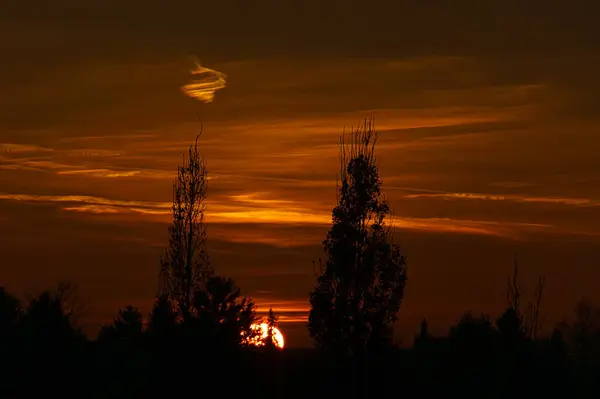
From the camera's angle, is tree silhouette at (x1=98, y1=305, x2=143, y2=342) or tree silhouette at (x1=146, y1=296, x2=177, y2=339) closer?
tree silhouette at (x1=146, y1=296, x2=177, y2=339)

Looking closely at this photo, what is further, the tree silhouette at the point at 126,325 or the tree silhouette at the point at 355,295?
the tree silhouette at the point at 126,325

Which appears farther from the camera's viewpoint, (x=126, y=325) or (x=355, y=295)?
(x=126, y=325)

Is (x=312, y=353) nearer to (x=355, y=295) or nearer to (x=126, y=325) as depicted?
(x=355, y=295)

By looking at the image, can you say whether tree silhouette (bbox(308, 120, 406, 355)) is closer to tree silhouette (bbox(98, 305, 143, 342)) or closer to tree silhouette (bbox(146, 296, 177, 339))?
tree silhouette (bbox(146, 296, 177, 339))

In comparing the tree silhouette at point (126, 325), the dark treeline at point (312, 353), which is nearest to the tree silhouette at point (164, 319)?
the dark treeline at point (312, 353)

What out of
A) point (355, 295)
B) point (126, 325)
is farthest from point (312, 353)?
point (126, 325)

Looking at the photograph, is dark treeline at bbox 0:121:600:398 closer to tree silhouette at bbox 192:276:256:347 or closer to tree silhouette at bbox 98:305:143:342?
tree silhouette at bbox 192:276:256:347

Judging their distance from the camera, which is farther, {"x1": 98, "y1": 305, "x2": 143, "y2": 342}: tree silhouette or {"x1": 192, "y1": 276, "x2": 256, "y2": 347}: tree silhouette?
{"x1": 98, "y1": 305, "x2": 143, "y2": 342}: tree silhouette

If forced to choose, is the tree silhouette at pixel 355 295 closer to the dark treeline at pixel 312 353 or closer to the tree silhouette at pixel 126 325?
the dark treeline at pixel 312 353

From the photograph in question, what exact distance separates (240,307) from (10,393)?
19.0 meters

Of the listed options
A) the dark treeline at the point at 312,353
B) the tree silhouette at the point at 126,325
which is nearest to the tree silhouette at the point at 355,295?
the dark treeline at the point at 312,353

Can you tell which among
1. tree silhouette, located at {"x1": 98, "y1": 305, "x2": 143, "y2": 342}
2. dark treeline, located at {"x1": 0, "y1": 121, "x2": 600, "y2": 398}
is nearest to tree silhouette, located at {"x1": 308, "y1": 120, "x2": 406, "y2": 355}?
dark treeline, located at {"x1": 0, "y1": 121, "x2": 600, "y2": 398}

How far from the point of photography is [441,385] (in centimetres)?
4703

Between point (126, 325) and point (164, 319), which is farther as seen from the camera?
point (126, 325)
